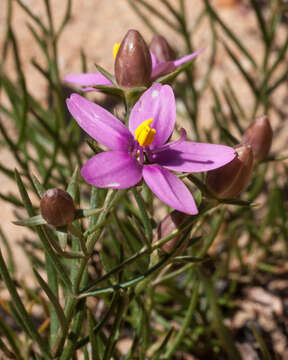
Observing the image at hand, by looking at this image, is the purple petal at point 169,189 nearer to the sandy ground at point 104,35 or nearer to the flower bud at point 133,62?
the flower bud at point 133,62

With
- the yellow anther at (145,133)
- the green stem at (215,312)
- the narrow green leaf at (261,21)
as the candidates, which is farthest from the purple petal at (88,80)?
the narrow green leaf at (261,21)

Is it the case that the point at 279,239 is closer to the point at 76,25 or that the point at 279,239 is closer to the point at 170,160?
the point at 170,160

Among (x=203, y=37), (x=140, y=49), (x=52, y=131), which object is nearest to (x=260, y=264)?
(x=52, y=131)

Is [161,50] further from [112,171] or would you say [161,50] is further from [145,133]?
[112,171]

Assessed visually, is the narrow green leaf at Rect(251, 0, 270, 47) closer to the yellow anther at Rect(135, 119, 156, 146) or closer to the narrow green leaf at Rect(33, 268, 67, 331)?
the yellow anther at Rect(135, 119, 156, 146)

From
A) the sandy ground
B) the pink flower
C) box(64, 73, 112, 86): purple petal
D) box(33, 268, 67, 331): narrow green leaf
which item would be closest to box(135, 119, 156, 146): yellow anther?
the pink flower

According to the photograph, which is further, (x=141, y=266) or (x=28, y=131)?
Answer: (x=28, y=131)

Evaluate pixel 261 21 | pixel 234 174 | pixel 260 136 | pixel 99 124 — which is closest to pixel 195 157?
pixel 234 174
